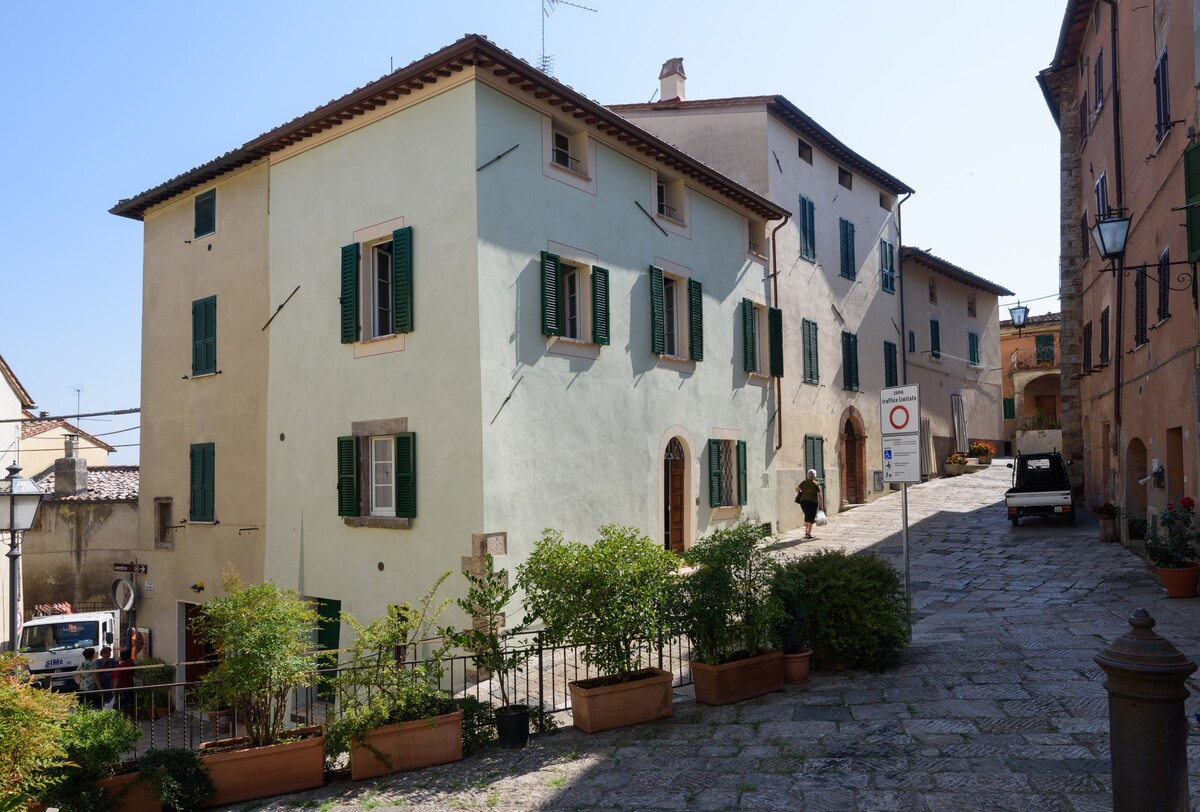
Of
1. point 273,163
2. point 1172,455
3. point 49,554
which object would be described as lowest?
point 49,554

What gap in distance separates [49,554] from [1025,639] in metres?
23.1

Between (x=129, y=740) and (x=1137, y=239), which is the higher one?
(x=1137, y=239)

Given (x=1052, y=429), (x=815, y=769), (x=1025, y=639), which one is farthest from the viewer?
(x=1052, y=429)

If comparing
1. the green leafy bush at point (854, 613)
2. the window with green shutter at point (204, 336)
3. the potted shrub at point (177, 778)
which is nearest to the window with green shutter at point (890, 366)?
the window with green shutter at point (204, 336)

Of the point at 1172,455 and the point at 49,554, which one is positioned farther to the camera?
the point at 49,554

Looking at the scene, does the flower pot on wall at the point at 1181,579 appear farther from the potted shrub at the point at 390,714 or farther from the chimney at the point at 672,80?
the chimney at the point at 672,80

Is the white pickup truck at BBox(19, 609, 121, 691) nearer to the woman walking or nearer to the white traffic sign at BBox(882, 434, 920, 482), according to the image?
the woman walking

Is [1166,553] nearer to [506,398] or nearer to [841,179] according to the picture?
[506,398]

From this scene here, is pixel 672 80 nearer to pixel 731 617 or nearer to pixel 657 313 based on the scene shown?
pixel 657 313

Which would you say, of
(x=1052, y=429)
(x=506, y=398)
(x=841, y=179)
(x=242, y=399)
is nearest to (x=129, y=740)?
(x=506, y=398)

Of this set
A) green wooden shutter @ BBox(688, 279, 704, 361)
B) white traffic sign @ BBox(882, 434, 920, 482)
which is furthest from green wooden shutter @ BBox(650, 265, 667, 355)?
white traffic sign @ BBox(882, 434, 920, 482)

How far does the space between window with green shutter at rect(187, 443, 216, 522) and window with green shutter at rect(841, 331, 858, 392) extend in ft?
50.9

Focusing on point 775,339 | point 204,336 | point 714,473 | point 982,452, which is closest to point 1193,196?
point 714,473

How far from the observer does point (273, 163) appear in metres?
15.9
